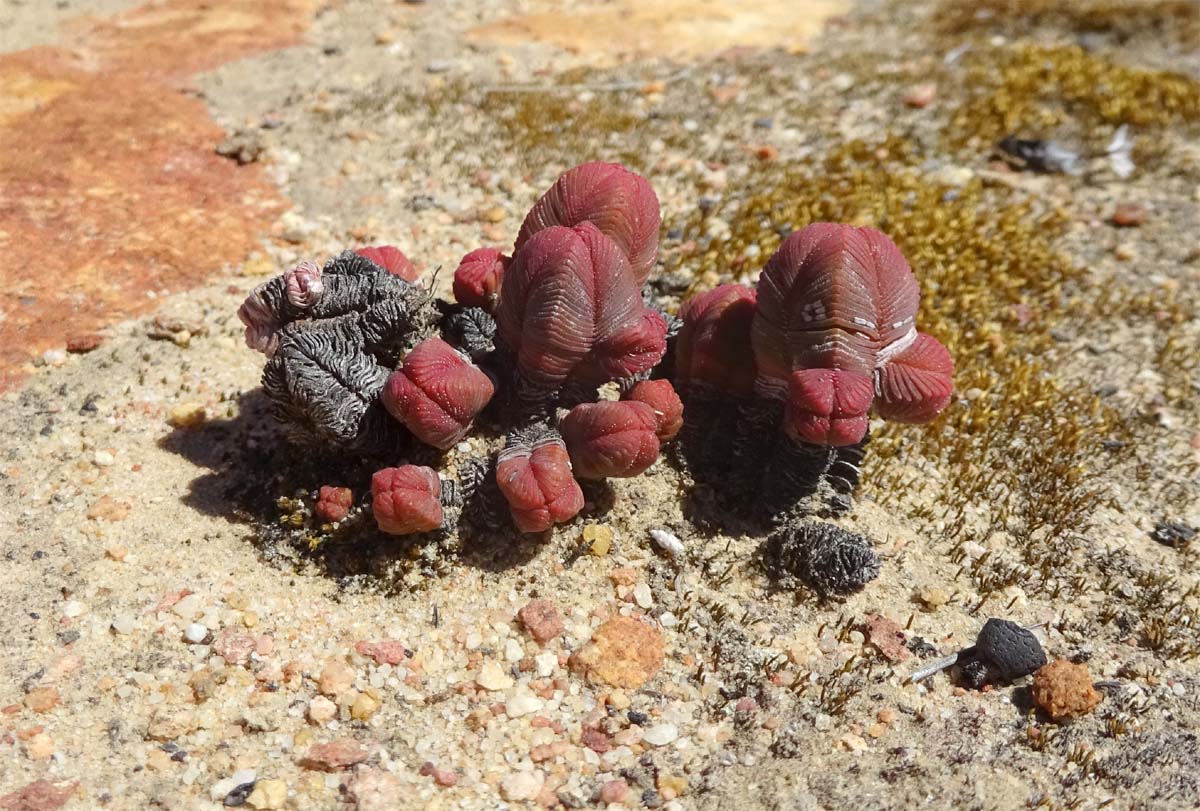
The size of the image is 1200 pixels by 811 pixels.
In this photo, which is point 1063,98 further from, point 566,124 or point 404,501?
point 404,501

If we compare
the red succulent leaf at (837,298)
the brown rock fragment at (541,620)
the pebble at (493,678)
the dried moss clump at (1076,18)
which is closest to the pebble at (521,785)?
the pebble at (493,678)

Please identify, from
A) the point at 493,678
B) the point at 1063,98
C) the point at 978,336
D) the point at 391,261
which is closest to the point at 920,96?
the point at 1063,98

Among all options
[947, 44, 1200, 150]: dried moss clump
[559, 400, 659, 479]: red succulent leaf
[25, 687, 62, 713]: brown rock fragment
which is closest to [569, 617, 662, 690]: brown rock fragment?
[559, 400, 659, 479]: red succulent leaf

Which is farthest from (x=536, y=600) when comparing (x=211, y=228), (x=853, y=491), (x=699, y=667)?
(x=211, y=228)

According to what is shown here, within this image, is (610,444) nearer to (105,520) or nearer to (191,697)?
(191,697)

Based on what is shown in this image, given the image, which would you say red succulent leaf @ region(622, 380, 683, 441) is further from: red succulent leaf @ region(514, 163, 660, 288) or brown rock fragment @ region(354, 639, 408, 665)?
brown rock fragment @ region(354, 639, 408, 665)
